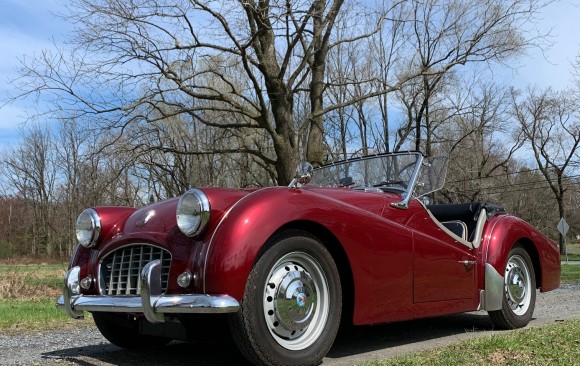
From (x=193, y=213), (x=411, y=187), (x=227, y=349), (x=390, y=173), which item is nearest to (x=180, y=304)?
(x=193, y=213)

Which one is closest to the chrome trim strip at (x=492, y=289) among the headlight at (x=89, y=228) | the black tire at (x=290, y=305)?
the black tire at (x=290, y=305)

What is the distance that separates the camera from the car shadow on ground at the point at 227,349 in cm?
383

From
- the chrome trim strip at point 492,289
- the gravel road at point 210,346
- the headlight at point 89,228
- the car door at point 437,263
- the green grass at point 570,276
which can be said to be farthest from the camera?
the green grass at point 570,276

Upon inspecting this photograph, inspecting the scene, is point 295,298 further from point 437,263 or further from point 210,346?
point 437,263

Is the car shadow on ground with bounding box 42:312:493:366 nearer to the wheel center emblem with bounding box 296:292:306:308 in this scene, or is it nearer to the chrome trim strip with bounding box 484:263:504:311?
the chrome trim strip with bounding box 484:263:504:311

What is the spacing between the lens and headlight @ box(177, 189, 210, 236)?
322 cm

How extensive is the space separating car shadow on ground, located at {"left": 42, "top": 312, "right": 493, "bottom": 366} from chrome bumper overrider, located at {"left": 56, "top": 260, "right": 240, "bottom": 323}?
522 millimetres

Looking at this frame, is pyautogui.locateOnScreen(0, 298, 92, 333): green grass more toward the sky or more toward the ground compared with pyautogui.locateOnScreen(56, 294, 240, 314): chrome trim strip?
more toward the ground

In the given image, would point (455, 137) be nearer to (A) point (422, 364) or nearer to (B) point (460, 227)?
(B) point (460, 227)

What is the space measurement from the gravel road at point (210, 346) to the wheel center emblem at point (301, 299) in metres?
0.50

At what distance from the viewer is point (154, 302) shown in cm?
310

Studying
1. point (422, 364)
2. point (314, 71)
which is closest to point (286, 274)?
point (422, 364)

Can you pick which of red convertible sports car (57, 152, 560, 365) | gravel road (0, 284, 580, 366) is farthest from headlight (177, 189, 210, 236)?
gravel road (0, 284, 580, 366)

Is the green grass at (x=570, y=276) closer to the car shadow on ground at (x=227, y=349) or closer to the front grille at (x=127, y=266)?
the car shadow on ground at (x=227, y=349)
